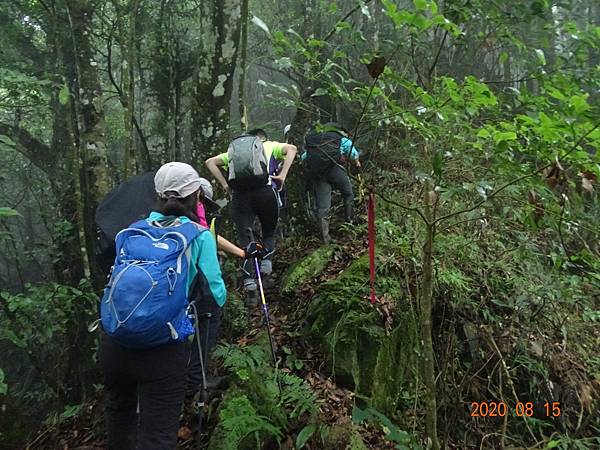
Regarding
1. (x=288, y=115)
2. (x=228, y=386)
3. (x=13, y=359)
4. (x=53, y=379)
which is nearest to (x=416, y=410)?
(x=228, y=386)

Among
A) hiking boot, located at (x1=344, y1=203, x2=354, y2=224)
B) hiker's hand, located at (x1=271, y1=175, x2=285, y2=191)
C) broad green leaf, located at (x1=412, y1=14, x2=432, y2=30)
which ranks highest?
broad green leaf, located at (x1=412, y1=14, x2=432, y2=30)

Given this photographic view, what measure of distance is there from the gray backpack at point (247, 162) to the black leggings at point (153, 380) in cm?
274

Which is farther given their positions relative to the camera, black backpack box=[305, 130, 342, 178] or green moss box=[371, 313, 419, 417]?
black backpack box=[305, 130, 342, 178]

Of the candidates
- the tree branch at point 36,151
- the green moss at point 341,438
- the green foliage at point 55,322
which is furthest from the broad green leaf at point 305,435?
the tree branch at point 36,151

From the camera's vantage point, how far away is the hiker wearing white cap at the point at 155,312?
2754 mm

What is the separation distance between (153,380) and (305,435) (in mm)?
1243

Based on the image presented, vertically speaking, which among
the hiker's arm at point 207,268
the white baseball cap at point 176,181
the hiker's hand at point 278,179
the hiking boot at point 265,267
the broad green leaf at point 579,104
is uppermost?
the broad green leaf at point 579,104

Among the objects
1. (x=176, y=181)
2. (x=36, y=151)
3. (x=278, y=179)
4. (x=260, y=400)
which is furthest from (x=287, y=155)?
(x=36, y=151)

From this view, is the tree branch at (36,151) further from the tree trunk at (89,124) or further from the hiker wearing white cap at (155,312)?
the hiker wearing white cap at (155,312)

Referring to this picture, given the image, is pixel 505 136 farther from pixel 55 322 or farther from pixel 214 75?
pixel 55 322

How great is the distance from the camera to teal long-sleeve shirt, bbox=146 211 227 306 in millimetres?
3100

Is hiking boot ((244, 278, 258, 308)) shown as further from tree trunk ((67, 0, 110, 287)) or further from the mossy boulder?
tree trunk ((67, 0, 110, 287))

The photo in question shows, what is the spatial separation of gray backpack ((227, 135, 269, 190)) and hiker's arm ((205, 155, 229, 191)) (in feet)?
1.04

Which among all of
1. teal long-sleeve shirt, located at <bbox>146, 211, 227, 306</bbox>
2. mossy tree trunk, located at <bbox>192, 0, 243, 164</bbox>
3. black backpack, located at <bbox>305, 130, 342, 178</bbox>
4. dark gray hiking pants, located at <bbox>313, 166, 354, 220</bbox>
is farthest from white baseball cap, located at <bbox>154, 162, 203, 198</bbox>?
dark gray hiking pants, located at <bbox>313, 166, 354, 220</bbox>
